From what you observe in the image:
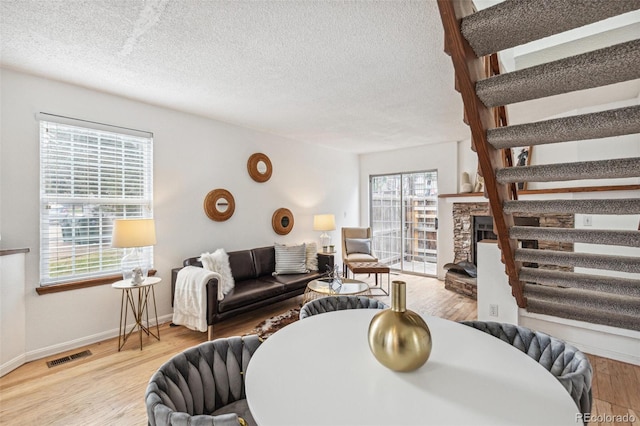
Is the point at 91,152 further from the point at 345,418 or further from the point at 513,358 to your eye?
the point at 513,358

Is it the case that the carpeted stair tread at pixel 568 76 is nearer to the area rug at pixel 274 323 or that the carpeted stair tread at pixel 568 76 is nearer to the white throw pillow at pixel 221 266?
the area rug at pixel 274 323

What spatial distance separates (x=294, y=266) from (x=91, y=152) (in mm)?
2587

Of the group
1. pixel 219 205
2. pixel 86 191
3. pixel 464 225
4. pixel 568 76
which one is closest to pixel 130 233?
pixel 86 191

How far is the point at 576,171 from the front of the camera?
5.05 feet

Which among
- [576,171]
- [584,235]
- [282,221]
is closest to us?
[576,171]

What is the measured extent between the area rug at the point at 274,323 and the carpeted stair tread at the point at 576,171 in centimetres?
249

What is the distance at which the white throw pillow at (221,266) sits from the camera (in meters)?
3.23

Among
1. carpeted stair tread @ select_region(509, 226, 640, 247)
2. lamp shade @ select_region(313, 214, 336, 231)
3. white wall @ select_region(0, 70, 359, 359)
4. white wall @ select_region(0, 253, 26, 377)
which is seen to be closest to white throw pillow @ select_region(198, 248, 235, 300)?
white wall @ select_region(0, 70, 359, 359)

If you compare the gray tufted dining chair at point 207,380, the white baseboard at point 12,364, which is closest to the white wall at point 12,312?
the white baseboard at point 12,364

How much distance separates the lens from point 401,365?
97 centimetres

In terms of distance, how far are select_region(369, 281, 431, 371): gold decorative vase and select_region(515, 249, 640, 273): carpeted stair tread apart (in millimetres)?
1583

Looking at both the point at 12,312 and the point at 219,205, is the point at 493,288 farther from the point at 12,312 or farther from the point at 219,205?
the point at 12,312

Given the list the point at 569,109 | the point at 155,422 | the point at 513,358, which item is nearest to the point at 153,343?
the point at 155,422

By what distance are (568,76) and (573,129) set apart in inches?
10.9
